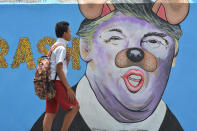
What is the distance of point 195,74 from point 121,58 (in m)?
1.08

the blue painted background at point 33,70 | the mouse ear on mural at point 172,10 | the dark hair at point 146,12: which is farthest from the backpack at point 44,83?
the mouse ear on mural at point 172,10

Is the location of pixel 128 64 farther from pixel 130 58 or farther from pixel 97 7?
pixel 97 7

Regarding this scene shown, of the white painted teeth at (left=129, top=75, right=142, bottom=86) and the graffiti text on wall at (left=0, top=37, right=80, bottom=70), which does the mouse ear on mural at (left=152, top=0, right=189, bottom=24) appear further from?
the graffiti text on wall at (left=0, top=37, right=80, bottom=70)

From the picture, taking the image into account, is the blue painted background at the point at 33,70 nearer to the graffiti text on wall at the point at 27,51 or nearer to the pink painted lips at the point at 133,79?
the graffiti text on wall at the point at 27,51

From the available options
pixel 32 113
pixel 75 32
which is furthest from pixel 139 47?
pixel 32 113

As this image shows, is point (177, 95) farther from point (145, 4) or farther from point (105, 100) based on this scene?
point (145, 4)

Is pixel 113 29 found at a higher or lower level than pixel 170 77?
higher

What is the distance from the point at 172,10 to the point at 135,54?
32.1 inches

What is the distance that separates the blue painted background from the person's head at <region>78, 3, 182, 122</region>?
0.49 feet

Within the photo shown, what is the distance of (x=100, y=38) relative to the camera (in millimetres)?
4734

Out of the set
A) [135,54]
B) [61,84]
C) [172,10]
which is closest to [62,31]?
[61,84]

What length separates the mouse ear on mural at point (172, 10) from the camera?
184 inches

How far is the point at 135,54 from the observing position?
4684 mm

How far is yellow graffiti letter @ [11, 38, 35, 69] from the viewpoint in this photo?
15.6 ft
